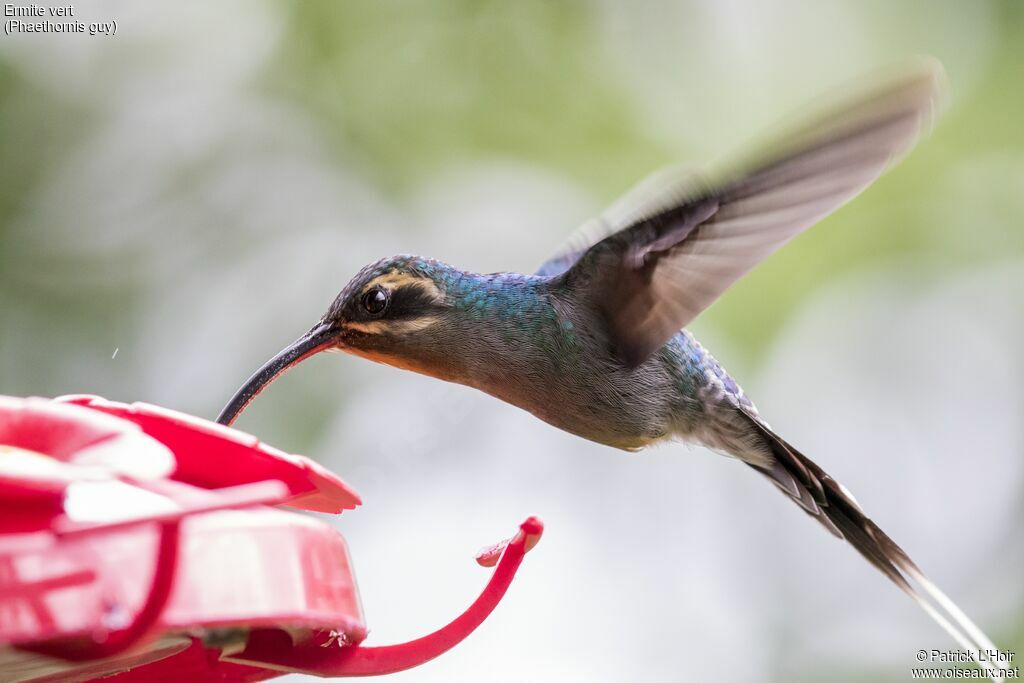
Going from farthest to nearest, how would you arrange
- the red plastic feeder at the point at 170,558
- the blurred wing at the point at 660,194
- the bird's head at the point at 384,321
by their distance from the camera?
the bird's head at the point at 384,321 → the blurred wing at the point at 660,194 → the red plastic feeder at the point at 170,558

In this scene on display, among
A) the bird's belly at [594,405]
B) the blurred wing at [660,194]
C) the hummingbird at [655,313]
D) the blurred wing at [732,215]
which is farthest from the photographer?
the bird's belly at [594,405]

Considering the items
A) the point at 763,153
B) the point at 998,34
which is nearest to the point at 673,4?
the point at 998,34

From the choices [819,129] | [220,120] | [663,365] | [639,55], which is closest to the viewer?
[819,129]

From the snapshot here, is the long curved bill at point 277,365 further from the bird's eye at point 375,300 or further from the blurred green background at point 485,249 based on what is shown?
the blurred green background at point 485,249

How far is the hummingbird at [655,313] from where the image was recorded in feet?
7.92

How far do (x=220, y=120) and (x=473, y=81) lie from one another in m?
1.87

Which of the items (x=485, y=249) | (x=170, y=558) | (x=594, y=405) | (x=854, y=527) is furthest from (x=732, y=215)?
(x=485, y=249)

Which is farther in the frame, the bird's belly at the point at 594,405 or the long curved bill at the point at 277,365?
the bird's belly at the point at 594,405

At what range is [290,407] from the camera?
665cm

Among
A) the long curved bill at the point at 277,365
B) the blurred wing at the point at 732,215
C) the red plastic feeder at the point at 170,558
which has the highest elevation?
the blurred wing at the point at 732,215

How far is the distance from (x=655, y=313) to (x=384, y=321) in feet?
2.33

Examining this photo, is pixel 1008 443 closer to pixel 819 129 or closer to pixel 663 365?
pixel 663 365

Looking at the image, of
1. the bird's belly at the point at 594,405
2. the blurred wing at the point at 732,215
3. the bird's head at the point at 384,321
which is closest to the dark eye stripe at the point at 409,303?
the bird's head at the point at 384,321

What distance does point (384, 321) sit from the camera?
3.05 m
